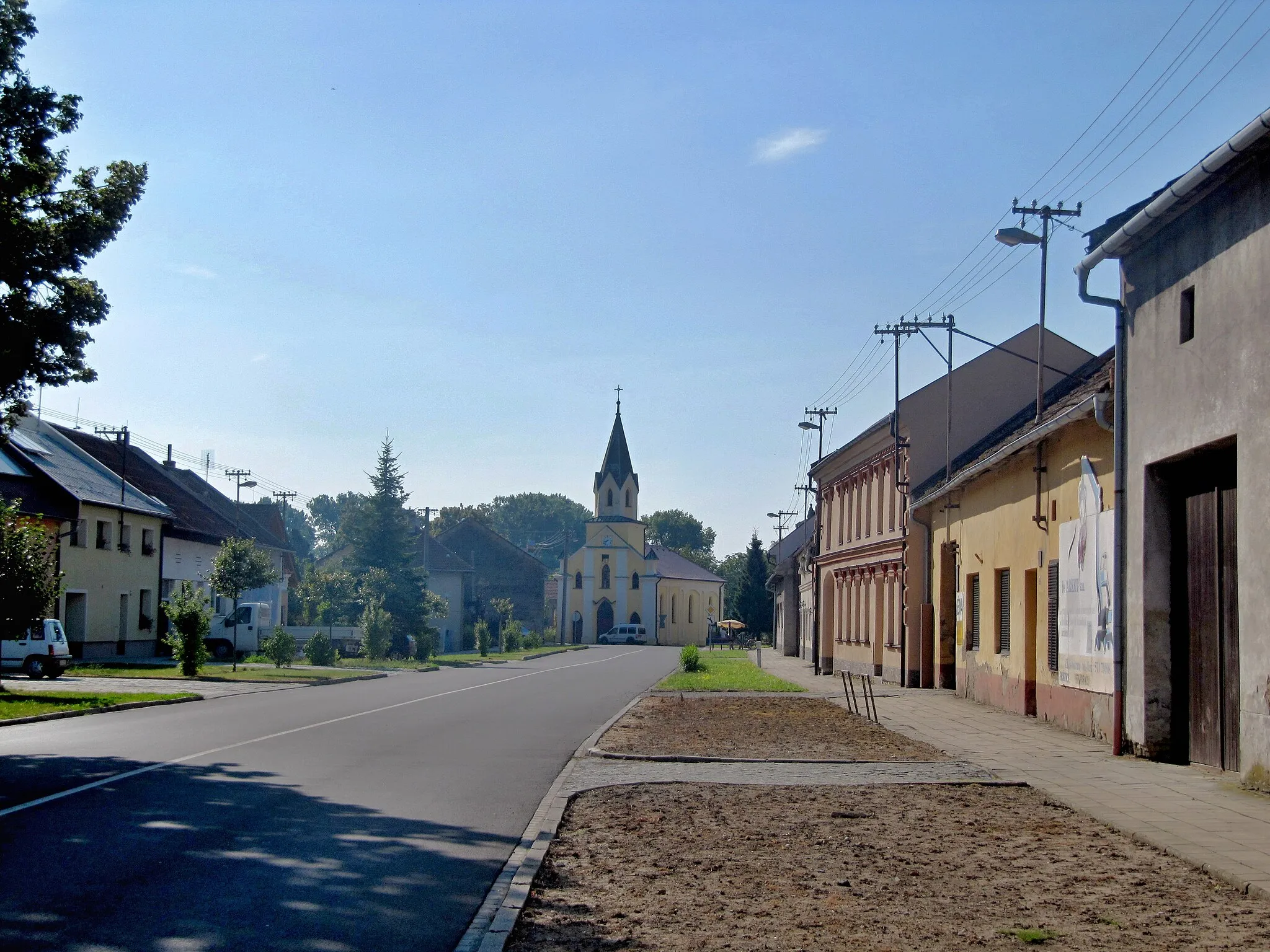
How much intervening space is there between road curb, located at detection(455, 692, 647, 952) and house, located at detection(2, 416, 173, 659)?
3126cm

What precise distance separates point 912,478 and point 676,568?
3348 inches

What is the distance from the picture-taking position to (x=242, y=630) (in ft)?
164

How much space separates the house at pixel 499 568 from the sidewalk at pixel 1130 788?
8306 centimetres

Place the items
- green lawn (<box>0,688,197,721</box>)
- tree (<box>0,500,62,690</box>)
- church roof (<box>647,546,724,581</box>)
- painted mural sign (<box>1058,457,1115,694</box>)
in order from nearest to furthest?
painted mural sign (<box>1058,457,1115,694</box>) < green lawn (<box>0,688,197,721</box>) < tree (<box>0,500,62,690</box>) < church roof (<box>647,546,724,581</box>)

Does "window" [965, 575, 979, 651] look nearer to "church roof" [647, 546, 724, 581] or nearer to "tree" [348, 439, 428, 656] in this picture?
"tree" [348, 439, 428, 656]

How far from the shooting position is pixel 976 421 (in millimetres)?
32094

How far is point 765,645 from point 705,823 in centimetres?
7696

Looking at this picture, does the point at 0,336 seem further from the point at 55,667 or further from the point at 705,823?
the point at 55,667

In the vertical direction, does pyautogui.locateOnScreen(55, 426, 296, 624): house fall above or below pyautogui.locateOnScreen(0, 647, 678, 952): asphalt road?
above

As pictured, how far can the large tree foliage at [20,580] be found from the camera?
79.3 feet

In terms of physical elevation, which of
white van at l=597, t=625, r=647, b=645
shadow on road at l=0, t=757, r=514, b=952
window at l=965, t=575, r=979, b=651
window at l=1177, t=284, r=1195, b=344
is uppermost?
window at l=1177, t=284, r=1195, b=344

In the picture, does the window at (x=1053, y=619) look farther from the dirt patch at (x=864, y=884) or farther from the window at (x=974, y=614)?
the dirt patch at (x=864, y=884)

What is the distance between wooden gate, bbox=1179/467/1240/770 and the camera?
40.4 ft

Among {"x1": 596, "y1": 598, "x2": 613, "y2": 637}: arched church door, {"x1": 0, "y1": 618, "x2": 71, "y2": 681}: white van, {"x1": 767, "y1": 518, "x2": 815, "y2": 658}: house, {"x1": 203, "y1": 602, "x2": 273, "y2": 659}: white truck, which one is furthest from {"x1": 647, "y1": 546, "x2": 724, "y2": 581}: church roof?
{"x1": 0, "y1": 618, "x2": 71, "y2": 681}: white van
